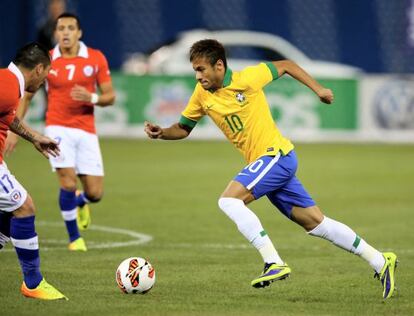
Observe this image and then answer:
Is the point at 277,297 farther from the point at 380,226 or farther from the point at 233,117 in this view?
the point at 380,226

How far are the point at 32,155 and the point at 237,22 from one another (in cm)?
1168

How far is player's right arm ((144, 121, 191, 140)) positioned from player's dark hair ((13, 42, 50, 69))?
3.26 ft

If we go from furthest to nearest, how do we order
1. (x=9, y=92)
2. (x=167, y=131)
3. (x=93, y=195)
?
(x=93, y=195) < (x=167, y=131) < (x=9, y=92)

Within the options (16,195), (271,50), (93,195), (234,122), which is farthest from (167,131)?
(271,50)

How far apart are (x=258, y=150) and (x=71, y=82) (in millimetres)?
3341

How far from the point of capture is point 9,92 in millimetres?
7484

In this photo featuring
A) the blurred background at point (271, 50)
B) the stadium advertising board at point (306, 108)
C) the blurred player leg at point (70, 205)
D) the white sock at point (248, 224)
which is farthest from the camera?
the blurred background at point (271, 50)

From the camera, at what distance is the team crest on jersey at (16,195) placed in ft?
24.7

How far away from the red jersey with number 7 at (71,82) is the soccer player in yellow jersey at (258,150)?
112 inches

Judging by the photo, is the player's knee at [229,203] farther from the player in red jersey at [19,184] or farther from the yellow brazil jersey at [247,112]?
the player in red jersey at [19,184]

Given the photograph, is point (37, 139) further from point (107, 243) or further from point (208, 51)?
point (107, 243)

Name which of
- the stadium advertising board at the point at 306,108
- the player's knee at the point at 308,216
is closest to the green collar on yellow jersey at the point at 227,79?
the player's knee at the point at 308,216

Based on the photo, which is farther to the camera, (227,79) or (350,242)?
(227,79)

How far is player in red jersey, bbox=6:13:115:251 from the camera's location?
10828 mm
